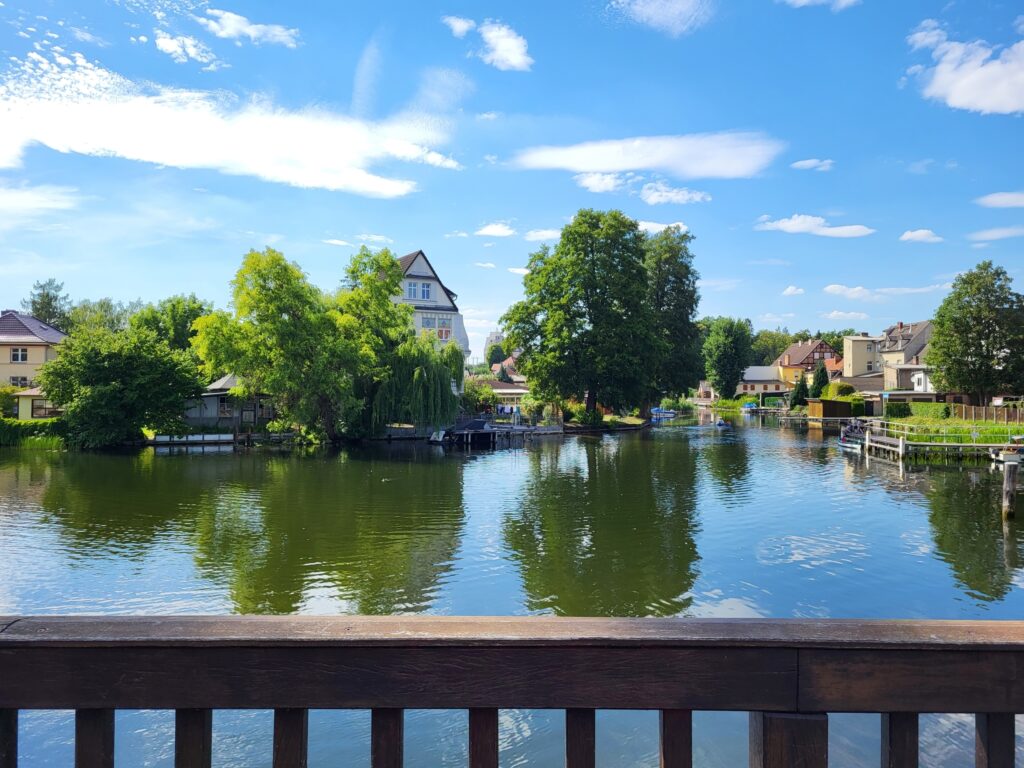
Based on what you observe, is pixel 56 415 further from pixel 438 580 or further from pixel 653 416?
pixel 653 416

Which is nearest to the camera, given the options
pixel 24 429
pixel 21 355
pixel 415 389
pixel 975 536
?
pixel 975 536

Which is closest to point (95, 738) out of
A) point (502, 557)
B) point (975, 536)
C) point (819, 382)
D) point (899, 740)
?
point (899, 740)

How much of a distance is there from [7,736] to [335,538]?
1640 centimetres

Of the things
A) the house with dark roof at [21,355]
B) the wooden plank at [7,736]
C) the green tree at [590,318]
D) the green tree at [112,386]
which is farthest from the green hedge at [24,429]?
the wooden plank at [7,736]

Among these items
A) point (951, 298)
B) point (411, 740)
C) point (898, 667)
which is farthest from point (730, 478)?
point (951, 298)

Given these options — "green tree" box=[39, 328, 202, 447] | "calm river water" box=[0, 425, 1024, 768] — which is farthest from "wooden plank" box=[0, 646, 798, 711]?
"green tree" box=[39, 328, 202, 447]

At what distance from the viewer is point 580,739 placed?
1.76 meters

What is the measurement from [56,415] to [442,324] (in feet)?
104

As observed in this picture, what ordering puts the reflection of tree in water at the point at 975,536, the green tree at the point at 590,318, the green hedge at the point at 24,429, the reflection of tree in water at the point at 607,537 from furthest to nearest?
the green tree at the point at 590,318, the green hedge at the point at 24,429, the reflection of tree in water at the point at 975,536, the reflection of tree in water at the point at 607,537

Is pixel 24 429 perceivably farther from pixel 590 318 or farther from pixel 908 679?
pixel 908 679

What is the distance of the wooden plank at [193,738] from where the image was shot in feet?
5.71

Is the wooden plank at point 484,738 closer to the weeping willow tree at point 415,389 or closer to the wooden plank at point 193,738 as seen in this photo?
the wooden plank at point 193,738

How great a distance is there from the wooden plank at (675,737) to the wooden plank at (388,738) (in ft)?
2.13

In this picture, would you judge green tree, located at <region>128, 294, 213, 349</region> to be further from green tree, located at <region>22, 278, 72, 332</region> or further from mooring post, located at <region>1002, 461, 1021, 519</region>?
mooring post, located at <region>1002, 461, 1021, 519</region>
